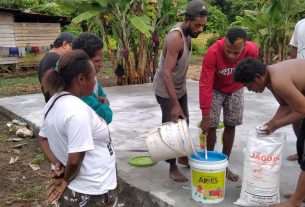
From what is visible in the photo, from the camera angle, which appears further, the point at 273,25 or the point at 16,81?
the point at 16,81

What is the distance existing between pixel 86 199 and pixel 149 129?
135 inches

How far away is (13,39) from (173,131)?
37.2 feet

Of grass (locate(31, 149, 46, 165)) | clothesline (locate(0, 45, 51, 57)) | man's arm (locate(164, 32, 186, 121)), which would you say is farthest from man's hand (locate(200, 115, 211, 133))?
clothesline (locate(0, 45, 51, 57))

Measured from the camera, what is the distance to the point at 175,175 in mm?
3770

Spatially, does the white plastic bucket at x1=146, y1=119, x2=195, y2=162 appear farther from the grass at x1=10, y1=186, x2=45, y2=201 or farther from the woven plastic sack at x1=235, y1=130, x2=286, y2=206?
the grass at x1=10, y1=186, x2=45, y2=201

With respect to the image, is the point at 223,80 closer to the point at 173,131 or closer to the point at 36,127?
the point at 173,131

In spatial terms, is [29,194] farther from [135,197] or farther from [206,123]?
[206,123]

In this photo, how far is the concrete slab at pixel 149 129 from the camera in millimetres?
3527

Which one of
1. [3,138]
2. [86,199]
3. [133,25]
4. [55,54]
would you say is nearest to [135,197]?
[86,199]

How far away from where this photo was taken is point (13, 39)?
43.5 ft

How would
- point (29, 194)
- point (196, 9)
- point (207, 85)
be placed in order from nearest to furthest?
point (196, 9)
point (207, 85)
point (29, 194)

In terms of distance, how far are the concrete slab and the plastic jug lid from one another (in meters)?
0.05

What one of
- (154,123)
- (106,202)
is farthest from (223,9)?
(106,202)

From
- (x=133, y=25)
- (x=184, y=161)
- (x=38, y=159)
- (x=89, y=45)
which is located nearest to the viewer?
(x=89, y=45)
